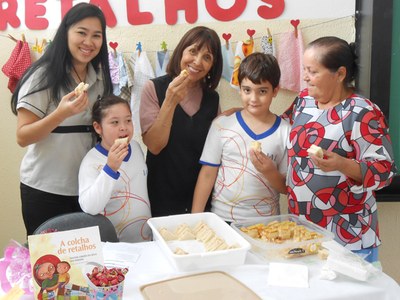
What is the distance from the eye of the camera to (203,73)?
6.11ft

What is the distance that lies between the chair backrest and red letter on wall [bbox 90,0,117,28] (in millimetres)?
1372

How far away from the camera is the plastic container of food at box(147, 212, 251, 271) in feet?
3.90

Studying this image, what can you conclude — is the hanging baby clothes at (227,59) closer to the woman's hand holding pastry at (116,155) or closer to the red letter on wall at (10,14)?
the woman's hand holding pastry at (116,155)

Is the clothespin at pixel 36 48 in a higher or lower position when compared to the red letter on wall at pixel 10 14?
lower

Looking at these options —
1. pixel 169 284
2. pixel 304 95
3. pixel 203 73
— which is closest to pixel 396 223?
pixel 304 95

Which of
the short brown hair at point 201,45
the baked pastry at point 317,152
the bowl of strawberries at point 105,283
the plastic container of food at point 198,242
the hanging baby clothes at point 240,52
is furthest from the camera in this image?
the hanging baby clothes at point 240,52

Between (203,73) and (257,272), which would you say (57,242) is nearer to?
(257,272)

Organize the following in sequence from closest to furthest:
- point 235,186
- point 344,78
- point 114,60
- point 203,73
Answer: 1. point 344,78
2. point 235,186
3. point 203,73
4. point 114,60

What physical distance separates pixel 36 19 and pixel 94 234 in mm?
1832

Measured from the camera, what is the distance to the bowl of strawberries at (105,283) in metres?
1.01

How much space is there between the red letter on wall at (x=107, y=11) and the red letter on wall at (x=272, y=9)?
34.5 inches

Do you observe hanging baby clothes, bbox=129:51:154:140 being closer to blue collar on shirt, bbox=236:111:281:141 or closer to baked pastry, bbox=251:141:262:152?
blue collar on shirt, bbox=236:111:281:141

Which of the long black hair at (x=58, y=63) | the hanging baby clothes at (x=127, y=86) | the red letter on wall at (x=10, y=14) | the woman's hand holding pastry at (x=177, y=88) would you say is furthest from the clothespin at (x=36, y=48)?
the woman's hand holding pastry at (x=177, y=88)

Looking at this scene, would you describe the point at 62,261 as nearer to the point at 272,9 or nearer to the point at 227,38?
the point at 227,38
